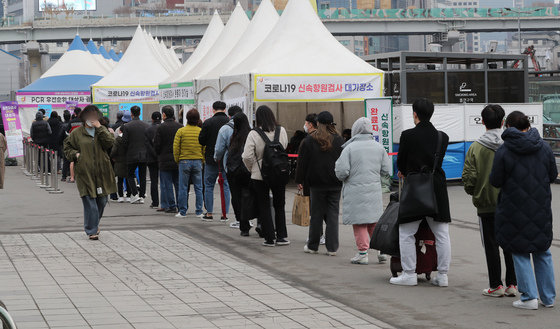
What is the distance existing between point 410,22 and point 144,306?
2899 inches

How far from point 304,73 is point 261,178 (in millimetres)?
8337

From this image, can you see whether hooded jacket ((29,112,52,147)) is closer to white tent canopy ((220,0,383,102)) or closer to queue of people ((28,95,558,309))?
white tent canopy ((220,0,383,102))

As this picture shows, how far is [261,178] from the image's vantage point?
11008 millimetres

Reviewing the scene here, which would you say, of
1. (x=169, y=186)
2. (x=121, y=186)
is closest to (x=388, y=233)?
(x=169, y=186)

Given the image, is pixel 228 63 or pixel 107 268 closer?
pixel 107 268

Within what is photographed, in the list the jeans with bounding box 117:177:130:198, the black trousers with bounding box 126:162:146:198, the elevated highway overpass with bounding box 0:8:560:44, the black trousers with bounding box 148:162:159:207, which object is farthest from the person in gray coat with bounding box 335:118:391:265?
the elevated highway overpass with bounding box 0:8:560:44

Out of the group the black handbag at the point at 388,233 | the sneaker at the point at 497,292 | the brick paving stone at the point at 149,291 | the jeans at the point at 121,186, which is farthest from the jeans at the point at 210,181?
the sneaker at the point at 497,292

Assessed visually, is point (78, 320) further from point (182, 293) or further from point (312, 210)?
point (312, 210)

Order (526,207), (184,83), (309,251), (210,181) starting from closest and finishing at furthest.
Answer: (526,207) < (309,251) < (210,181) < (184,83)

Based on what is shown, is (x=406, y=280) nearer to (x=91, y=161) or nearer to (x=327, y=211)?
(x=327, y=211)

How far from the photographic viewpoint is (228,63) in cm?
2177

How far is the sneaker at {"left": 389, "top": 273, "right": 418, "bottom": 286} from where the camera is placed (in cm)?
844

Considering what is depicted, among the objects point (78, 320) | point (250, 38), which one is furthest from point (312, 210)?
point (250, 38)

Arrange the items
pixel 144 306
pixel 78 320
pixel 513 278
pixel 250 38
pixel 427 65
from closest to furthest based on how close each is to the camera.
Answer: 1. pixel 78 320
2. pixel 144 306
3. pixel 513 278
4. pixel 427 65
5. pixel 250 38
